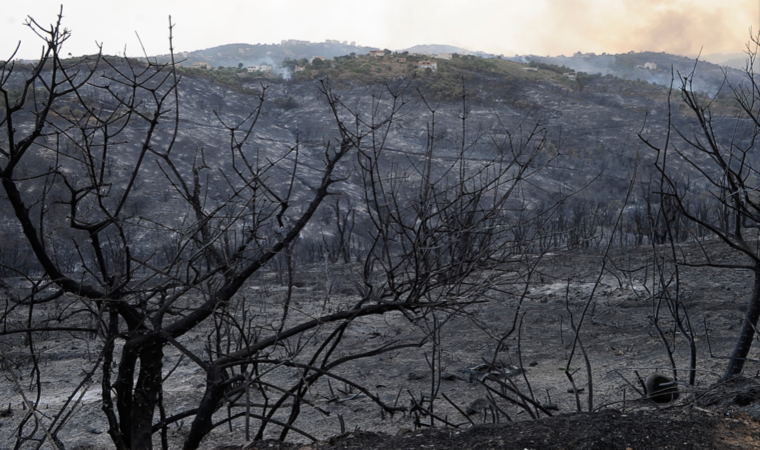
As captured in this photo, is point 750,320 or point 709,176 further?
point 709,176

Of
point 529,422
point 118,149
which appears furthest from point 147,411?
point 118,149

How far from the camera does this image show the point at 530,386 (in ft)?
12.5

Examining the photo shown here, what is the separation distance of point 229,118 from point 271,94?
7.60m

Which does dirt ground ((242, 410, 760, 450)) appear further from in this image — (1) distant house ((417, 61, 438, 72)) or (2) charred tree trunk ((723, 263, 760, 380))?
(1) distant house ((417, 61, 438, 72))

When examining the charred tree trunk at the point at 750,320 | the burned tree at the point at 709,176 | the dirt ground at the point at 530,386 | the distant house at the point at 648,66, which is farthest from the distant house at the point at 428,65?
the distant house at the point at 648,66

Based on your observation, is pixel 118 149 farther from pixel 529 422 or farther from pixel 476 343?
pixel 529 422

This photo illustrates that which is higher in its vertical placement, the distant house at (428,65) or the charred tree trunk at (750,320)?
the distant house at (428,65)

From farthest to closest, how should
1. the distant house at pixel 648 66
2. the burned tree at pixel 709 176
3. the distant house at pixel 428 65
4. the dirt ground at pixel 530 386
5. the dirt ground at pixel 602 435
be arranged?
the distant house at pixel 648 66 < the distant house at pixel 428 65 < the burned tree at pixel 709 176 < the dirt ground at pixel 530 386 < the dirt ground at pixel 602 435

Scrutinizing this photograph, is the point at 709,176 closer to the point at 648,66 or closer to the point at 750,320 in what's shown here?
the point at 750,320

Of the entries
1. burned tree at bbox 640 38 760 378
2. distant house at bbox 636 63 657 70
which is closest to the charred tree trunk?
burned tree at bbox 640 38 760 378

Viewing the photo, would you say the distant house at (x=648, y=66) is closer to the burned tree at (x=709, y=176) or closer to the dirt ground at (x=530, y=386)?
the burned tree at (x=709, y=176)

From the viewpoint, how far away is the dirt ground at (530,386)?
208 cm

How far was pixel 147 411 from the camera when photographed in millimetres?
2766

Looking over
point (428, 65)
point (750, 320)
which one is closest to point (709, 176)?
point (750, 320)
